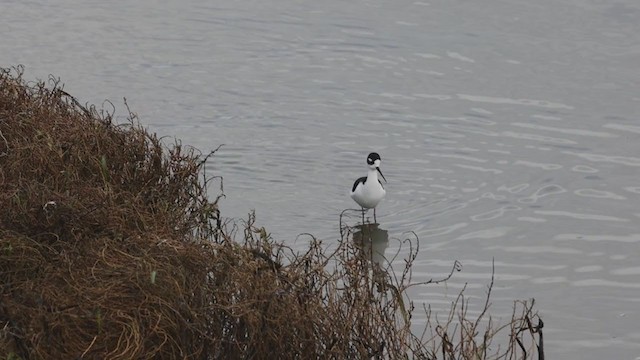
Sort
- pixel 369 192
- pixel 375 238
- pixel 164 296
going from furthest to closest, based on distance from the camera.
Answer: pixel 369 192, pixel 375 238, pixel 164 296

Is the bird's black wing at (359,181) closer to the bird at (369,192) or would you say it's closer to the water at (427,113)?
the bird at (369,192)

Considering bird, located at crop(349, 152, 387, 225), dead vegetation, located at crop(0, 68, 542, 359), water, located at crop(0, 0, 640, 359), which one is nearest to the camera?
dead vegetation, located at crop(0, 68, 542, 359)

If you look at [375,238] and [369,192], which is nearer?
[375,238]

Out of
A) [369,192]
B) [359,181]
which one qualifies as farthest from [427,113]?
[369,192]

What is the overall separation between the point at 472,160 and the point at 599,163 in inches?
54.7

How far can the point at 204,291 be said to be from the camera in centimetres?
712

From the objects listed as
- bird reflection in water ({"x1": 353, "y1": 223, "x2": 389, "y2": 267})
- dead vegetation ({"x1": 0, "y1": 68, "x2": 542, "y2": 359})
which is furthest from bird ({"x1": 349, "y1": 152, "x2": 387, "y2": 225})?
dead vegetation ({"x1": 0, "y1": 68, "x2": 542, "y2": 359})

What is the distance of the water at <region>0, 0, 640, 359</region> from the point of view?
12344mm

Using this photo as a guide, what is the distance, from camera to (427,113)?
17.2 meters

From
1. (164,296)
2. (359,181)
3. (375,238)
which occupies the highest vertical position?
(359,181)

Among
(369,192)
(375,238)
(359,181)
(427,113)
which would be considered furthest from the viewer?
(427,113)

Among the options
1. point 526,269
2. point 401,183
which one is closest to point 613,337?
point 526,269

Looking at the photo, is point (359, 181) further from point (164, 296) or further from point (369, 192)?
point (164, 296)

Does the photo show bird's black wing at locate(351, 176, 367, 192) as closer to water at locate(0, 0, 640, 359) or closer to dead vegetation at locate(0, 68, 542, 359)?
water at locate(0, 0, 640, 359)
